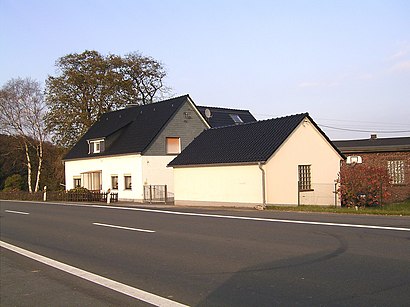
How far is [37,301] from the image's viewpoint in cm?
757

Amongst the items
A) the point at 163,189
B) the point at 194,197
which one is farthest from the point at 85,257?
the point at 163,189

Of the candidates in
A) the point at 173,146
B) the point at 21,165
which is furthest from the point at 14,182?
the point at 173,146

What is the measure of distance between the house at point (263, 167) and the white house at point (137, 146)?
7.58 meters

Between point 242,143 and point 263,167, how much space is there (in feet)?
10.9

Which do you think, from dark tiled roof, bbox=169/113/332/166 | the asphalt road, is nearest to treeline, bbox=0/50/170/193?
dark tiled roof, bbox=169/113/332/166

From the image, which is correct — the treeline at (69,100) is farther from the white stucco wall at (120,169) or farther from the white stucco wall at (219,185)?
the white stucco wall at (219,185)

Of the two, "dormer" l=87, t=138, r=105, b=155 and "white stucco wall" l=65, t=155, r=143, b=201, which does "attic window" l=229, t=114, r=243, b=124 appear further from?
"white stucco wall" l=65, t=155, r=143, b=201

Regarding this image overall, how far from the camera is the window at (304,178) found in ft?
89.5

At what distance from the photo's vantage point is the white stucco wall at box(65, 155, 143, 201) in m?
37.7

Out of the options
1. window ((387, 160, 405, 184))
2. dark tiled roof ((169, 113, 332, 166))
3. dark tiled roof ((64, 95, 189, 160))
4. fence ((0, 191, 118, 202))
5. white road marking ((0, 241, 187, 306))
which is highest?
dark tiled roof ((64, 95, 189, 160))

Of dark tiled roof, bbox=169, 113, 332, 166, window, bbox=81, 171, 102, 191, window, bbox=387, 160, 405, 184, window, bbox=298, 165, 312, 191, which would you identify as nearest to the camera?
dark tiled roof, bbox=169, 113, 332, 166

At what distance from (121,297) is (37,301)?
49.6 inches

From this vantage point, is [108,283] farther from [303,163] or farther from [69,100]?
[69,100]

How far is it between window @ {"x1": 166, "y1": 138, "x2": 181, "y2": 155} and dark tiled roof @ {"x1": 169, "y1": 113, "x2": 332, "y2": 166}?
7.53 m
